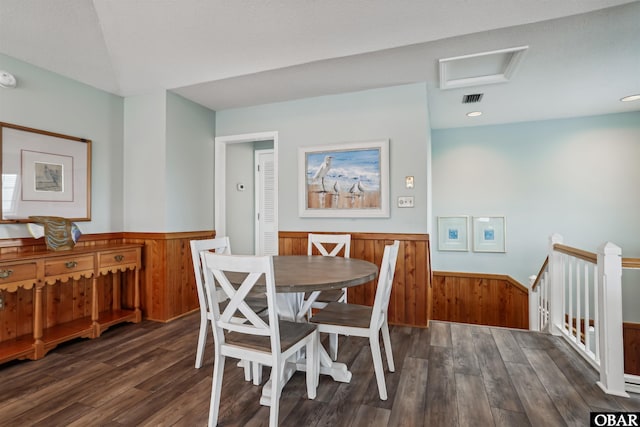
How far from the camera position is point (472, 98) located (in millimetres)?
3648

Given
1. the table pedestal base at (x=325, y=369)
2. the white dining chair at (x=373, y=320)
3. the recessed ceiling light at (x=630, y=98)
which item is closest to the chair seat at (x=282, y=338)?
the white dining chair at (x=373, y=320)

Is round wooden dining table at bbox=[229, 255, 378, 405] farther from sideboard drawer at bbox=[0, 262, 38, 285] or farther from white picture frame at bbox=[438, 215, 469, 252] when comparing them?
white picture frame at bbox=[438, 215, 469, 252]

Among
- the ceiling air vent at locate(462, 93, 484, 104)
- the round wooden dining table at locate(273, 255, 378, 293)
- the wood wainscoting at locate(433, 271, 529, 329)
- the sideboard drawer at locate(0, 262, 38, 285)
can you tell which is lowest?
the wood wainscoting at locate(433, 271, 529, 329)

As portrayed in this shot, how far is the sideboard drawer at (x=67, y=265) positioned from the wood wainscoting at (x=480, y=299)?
4417 mm

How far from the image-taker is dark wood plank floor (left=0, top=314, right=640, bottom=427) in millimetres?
1744

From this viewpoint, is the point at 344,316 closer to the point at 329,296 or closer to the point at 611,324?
the point at 329,296

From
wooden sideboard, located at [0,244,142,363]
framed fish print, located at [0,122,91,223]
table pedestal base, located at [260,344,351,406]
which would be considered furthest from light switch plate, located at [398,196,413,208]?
framed fish print, located at [0,122,91,223]

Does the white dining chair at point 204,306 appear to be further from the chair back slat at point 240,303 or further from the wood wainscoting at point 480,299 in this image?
the wood wainscoting at point 480,299

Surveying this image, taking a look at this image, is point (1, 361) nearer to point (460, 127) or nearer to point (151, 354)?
point (151, 354)

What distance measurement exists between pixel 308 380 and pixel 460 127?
14.5ft

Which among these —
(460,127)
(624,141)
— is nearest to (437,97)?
(460,127)

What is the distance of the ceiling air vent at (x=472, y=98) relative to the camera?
3.56 m

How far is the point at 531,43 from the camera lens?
2.46 metres

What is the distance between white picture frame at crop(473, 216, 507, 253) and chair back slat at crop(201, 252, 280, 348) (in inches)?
163
